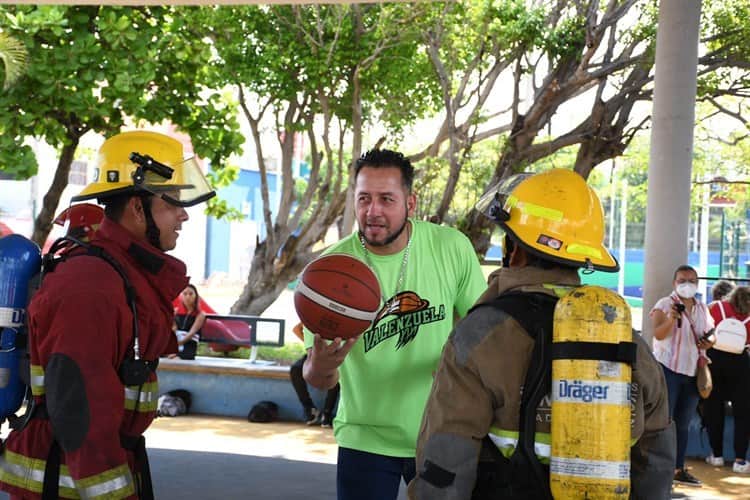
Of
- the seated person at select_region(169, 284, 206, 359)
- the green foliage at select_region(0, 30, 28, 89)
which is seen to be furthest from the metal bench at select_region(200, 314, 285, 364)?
the green foliage at select_region(0, 30, 28, 89)

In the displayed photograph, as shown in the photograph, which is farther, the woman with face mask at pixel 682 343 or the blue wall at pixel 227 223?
the blue wall at pixel 227 223

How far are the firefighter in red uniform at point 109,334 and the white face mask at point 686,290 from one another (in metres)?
6.78

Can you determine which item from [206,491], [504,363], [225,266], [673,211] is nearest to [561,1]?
[673,211]

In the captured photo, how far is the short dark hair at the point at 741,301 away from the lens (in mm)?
10141

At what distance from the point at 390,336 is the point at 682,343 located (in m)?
5.94

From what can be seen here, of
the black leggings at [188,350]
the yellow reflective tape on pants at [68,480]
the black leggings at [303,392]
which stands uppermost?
the yellow reflective tape on pants at [68,480]

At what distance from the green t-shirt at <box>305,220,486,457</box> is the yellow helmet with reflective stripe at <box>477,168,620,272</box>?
1.23 m

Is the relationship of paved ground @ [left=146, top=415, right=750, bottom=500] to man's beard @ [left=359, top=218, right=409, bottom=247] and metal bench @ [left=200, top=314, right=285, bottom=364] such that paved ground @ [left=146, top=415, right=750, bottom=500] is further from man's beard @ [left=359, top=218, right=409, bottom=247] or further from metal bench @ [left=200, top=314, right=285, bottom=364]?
man's beard @ [left=359, top=218, right=409, bottom=247]

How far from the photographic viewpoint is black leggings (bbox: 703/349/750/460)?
9.96 meters

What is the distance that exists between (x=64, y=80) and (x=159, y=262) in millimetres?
9187

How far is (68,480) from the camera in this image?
9.22ft

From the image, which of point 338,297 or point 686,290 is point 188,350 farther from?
point 338,297

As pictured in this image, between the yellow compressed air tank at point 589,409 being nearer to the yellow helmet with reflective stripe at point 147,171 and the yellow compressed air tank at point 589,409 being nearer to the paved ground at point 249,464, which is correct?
the yellow helmet with reflective stripe at point 147,171

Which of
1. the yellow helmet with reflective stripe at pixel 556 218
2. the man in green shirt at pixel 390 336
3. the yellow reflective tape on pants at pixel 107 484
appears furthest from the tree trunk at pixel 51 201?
the yellow helmet with reflective stripe at pixel 556 218
